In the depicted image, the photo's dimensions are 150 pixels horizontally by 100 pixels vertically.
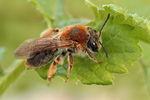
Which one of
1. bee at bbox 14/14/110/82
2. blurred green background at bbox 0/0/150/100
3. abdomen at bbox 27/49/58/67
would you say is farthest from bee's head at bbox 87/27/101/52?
blurred green background at bbox 0/0/150/100

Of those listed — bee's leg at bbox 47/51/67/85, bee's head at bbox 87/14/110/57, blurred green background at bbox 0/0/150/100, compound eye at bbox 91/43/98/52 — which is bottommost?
bee's leg at bbox 47/51/67/85

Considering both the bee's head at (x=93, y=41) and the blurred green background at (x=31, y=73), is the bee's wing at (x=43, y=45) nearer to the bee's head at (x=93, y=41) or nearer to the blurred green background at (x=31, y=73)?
the bee's head at (x=93, y=41)

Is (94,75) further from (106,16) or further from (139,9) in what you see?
(139,9)

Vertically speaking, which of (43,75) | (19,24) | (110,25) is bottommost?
(43,75)

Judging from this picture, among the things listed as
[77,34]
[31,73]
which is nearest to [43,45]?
[77,34]

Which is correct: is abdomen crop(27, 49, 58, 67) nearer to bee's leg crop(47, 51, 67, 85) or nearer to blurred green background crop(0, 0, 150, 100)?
bee's leg crop(47, 51, 67, 85)

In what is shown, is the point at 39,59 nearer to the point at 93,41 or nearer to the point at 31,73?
the point at 93,41

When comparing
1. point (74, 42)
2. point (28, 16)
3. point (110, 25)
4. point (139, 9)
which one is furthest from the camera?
point (28, 16)

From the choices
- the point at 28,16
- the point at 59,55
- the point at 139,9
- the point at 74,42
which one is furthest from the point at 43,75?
the point at 28,16
